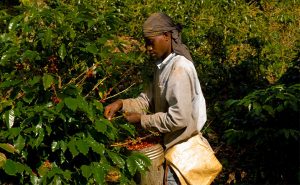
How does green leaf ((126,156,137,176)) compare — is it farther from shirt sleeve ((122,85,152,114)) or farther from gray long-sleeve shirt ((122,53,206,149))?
shirt sleeve ((122,85,152,114))

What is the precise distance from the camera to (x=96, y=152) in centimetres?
289

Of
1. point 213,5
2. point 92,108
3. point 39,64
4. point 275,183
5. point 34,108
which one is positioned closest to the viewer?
point 34,108

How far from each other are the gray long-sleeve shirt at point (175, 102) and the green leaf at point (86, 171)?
403 millimetres

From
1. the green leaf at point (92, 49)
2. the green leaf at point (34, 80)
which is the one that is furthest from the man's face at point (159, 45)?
the green leaf at point (34, 80)

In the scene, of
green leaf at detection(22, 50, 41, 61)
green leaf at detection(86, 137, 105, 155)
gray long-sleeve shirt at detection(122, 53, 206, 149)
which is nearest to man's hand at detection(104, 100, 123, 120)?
gray long-sleeve shirt at detection(122, 53, 206, 149)

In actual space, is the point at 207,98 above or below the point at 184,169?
below

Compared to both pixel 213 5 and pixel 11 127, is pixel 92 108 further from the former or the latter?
pixel 213 5

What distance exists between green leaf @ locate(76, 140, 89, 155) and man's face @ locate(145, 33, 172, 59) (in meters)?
0.69

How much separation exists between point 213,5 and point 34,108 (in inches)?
257

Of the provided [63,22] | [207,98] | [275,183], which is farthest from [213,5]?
[63,22]

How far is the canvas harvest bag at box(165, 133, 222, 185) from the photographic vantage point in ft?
10.0

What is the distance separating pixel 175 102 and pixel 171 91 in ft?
0.23

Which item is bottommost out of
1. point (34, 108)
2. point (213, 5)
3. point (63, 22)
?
point (213, 5)

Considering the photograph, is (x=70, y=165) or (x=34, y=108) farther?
(x=70, y=165)
